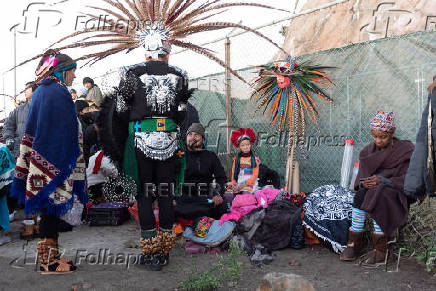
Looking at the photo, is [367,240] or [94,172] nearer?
[367,240]

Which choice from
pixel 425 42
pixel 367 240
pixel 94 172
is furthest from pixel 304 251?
pixel 94 172

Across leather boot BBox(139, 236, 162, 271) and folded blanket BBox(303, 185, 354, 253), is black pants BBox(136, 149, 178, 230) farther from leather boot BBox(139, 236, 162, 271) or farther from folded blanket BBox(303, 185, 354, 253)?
folded blanket BBox(303, 185, 354, 253)

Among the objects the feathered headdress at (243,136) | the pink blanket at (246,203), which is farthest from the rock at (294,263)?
the feathered headdress at (243,136)

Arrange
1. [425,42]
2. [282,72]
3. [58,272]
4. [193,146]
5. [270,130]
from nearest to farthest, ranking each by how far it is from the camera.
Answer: [58,272], [425,42], [193,146], [282,72], [270,130]

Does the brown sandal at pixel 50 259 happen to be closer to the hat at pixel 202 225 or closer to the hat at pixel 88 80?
the hat at pixel 202 225

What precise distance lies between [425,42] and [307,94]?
1.56 meters

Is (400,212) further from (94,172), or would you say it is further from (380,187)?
(94,172)

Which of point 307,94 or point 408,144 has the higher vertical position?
point 307,94

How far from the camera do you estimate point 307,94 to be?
5379 millimetres

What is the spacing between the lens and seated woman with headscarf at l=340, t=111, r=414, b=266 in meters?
3.40

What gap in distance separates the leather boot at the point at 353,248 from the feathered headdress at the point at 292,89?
6.94 feet

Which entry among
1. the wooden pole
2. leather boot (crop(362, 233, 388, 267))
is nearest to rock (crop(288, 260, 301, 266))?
leather boot (crop(362, 233, 388, 267))

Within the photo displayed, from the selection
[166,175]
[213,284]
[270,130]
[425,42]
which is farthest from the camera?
[270,130]

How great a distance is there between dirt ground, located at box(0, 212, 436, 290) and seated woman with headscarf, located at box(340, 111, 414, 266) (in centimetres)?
20
